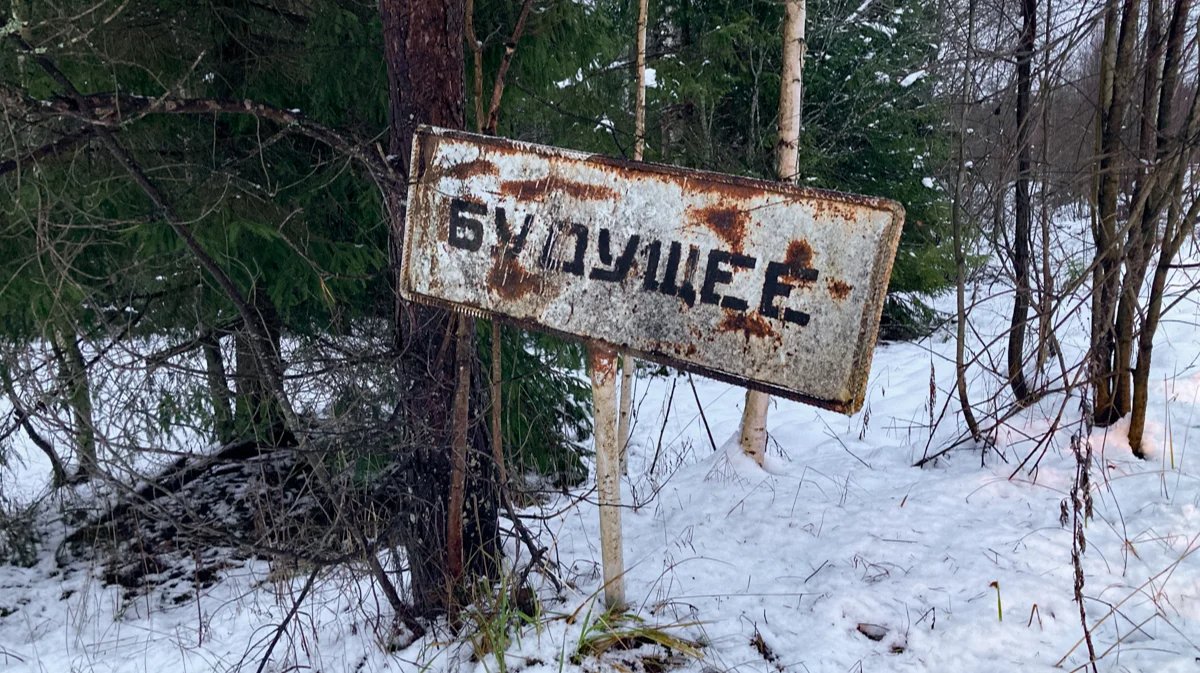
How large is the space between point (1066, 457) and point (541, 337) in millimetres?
3107

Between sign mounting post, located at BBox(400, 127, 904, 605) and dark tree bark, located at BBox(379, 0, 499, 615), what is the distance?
311 mm

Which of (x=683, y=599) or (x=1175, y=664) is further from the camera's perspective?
(x=683, y=599)

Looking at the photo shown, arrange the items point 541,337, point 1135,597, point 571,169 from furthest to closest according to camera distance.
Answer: point 541,337 → point 1135,597 → point 571,169

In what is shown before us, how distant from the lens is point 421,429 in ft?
9.17

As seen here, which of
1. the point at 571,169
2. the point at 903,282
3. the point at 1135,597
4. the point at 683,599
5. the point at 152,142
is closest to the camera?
the point at 571,169

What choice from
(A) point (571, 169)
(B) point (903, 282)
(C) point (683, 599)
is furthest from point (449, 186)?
(B) point (903, 282)

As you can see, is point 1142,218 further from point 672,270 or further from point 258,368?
point 258,368

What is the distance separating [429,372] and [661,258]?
3.46 ft

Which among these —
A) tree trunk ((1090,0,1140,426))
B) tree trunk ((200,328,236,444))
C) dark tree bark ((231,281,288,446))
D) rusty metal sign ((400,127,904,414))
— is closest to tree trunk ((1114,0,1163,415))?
tree trunk ((1090,0,1140,426))

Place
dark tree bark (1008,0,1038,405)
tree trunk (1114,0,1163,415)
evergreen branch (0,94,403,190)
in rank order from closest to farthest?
evergreen branch (0,94,403,190)
tree trunk (1114,0,1163,415)
dark tree bark (1008,0,1038,405)

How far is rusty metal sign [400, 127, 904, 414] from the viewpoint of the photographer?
198 cm

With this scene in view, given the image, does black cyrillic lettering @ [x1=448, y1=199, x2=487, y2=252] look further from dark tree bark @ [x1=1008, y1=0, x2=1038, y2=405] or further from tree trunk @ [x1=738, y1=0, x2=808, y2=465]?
dark tree bark @ [x1=1008, y1=0, x2=1038, y2=405]

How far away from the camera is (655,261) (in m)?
2.16

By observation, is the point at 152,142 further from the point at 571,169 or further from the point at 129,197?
the point at 571,169
